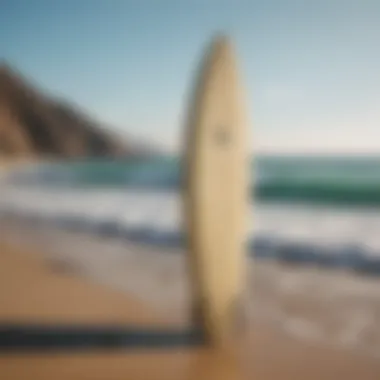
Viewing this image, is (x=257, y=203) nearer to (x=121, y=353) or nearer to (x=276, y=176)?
(x=276, y=176)

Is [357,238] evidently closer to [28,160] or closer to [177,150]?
[177,150]

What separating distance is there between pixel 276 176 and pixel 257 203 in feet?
0.21

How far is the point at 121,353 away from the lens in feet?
4.29

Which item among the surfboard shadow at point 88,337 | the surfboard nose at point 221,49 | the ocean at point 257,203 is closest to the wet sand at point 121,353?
the surfboard shadow at point 88,337

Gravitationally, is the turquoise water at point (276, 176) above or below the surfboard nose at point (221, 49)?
below

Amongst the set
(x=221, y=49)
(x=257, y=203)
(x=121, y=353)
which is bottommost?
(x=121, y=353)

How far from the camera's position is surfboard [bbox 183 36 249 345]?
127cm

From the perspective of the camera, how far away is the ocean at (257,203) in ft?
4.74

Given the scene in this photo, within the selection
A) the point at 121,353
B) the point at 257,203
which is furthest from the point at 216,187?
the point at 121,353

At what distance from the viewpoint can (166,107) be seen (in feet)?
4.78

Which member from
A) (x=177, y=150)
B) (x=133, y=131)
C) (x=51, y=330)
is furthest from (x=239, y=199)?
(x=51, y=330)

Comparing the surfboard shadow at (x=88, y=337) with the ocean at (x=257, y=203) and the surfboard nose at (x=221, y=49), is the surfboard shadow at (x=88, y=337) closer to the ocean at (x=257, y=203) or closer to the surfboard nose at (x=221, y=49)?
the ocean at (x=257, y=203)

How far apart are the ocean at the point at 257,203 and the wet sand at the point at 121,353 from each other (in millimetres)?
124

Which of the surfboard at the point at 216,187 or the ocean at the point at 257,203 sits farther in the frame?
the ocean at the point at 257,203
